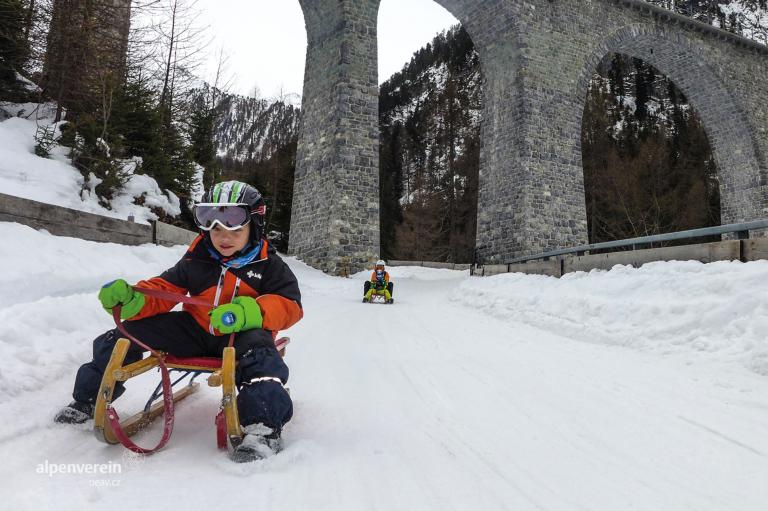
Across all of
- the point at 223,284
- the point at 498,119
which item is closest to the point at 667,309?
the point at 223,284

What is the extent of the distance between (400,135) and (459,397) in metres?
35.0

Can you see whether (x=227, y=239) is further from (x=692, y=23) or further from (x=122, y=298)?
(x=692, y=23)

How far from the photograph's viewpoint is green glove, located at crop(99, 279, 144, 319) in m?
1.64

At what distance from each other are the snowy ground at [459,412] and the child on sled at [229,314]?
5.8 inches

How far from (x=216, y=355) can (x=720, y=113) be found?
968 inches

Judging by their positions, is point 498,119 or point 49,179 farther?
point 498,119

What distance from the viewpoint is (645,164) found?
2347 cm

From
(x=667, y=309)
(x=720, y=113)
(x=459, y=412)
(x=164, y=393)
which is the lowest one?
(x=459, y=412)

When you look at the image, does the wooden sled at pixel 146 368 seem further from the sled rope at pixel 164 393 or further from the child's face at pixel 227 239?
the child's face at pixel 227 239

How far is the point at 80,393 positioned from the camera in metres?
1.74

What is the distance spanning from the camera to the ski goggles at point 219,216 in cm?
189

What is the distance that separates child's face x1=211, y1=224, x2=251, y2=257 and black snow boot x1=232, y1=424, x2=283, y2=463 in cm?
76

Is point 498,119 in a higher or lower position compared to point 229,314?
higher

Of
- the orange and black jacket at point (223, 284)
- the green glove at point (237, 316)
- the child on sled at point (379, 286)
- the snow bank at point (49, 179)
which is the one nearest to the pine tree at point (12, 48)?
the snow bank at point (49, 179)
